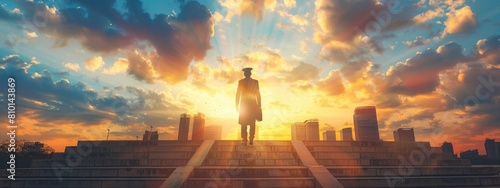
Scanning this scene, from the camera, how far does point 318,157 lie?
10.8m

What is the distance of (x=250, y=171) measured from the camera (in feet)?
28.3

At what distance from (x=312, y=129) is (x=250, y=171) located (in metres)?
144

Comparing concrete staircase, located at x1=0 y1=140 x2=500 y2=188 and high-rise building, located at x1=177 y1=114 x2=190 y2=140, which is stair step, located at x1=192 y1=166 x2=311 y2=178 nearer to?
concrete staircase, located at x1=0 y1=140 x2=500 y2=188

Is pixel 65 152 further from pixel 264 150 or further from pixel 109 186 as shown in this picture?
pixel 264 150

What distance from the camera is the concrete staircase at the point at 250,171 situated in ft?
25.7

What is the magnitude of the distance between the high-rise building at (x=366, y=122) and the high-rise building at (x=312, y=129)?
42.5 meters

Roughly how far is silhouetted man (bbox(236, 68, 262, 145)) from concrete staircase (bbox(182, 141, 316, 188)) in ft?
3.05

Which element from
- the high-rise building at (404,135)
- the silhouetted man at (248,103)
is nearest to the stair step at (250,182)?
the silhouetted man at (248,103)

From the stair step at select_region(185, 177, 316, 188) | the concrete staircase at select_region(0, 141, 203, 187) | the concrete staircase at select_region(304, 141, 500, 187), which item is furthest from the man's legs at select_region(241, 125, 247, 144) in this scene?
the concrete staircase at select_region(304, 141, 500, 187)

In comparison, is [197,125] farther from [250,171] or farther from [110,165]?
[250,171]

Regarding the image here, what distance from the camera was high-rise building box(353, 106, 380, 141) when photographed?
171125mm

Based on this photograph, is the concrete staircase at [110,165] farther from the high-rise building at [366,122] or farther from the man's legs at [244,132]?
the high-rise building at [366,122]

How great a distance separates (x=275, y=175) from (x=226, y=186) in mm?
1797

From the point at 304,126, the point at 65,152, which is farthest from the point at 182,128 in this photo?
the point at 65,152
